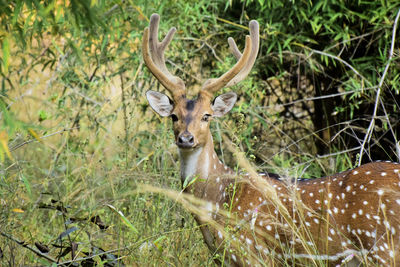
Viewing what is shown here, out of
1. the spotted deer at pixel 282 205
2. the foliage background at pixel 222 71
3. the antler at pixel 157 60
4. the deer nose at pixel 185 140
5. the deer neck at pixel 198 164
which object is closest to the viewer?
the spotted deer at pixel 282 205

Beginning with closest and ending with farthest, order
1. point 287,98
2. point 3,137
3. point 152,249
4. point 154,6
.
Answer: point 3,137
point 152,249
point 154,6
point 287,98

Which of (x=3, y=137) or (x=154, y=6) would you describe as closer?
(x=3, y=137)

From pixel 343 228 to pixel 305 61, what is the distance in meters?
2.79

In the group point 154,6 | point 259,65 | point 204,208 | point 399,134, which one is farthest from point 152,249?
point 399,134

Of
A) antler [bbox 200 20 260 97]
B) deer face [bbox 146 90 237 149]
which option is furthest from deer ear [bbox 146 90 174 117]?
antler [bbox 200 20 260 97]

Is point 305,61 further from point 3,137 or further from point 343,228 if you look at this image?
point 3,137

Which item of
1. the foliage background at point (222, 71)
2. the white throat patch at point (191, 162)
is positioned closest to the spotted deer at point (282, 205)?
the white throat patch at point (191, 162)

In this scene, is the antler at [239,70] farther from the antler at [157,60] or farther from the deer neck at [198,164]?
the deer neck at [198,164]

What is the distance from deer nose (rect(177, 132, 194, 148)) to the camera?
4.22 meters

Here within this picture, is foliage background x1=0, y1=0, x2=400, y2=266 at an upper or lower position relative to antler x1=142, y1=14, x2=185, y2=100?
lower

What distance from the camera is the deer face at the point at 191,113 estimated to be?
4.27 m

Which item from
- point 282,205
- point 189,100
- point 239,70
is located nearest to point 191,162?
point 189,100

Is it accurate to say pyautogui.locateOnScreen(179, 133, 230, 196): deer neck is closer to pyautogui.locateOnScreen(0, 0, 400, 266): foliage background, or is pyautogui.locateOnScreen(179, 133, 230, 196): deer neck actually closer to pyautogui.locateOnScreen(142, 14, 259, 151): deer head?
pyautogui.locateOnScreen(142, 14, 259, 151): deer head

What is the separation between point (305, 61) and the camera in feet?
20.5
